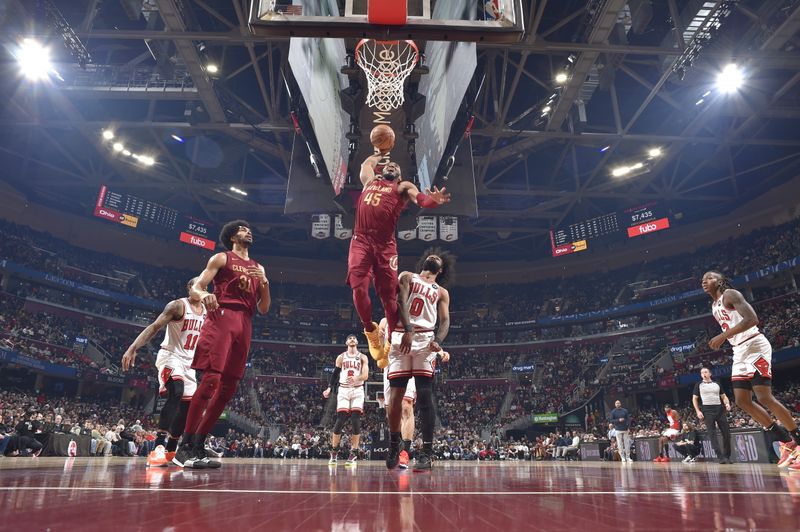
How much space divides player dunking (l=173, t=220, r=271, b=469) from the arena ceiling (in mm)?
9766

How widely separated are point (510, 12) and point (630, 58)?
47.6ft

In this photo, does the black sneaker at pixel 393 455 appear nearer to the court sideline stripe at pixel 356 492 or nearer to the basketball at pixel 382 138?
the court sideline stripe at pixel 356 492

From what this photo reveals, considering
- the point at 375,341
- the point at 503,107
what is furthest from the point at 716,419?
the point at 503,107

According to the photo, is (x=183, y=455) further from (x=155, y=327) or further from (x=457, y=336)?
(x=457, y=336)

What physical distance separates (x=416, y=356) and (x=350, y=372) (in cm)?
448

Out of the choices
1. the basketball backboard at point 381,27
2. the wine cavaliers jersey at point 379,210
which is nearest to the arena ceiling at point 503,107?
the basketball backboard at point 381,27

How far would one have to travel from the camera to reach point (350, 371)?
9.03m

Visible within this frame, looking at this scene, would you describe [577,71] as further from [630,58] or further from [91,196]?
[91,196]

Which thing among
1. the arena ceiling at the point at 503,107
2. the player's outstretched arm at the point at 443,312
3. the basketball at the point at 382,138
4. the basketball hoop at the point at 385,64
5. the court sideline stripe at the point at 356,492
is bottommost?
the court sideline stripe at the point at 356,492

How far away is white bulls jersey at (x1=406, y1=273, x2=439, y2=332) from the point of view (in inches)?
196

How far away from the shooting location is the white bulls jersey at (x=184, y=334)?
591 cm

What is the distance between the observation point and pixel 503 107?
675 inches

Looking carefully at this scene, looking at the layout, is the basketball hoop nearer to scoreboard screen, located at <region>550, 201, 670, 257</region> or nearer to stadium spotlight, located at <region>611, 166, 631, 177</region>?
stadium spotlight, located at <region>611, 166, 631, 177</region>

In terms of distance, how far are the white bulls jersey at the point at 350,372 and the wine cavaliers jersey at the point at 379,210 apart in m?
4.80
